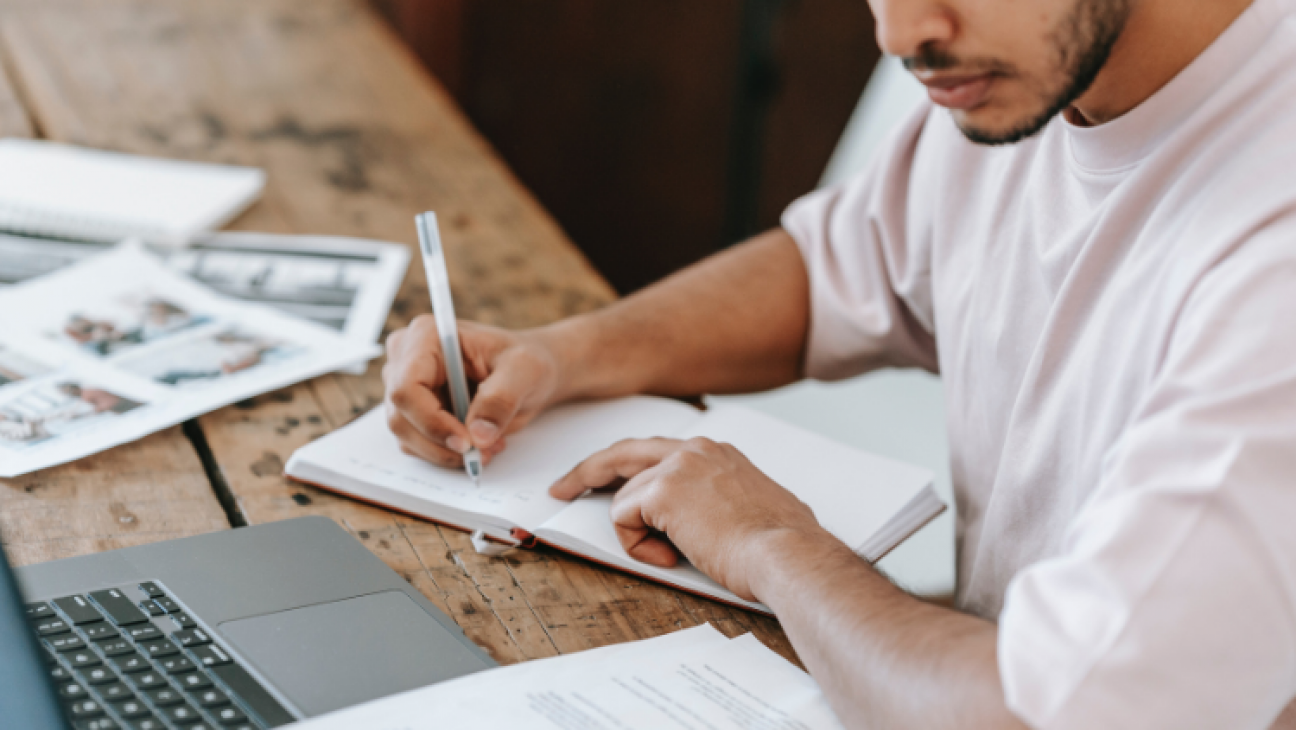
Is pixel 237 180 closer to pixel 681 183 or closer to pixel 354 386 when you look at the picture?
pixel 354 386

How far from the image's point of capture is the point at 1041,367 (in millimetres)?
872

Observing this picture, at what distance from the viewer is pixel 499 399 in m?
0.94

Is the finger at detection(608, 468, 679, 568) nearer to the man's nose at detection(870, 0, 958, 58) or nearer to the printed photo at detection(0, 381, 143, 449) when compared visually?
the man's nose at detection(870, 0, 958, 58)

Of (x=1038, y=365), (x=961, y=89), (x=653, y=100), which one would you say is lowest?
(x=653, y=100)

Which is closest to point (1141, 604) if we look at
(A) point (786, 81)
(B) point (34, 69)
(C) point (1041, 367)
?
(C) point (1041, 367)

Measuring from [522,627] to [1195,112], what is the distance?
1.72 feet

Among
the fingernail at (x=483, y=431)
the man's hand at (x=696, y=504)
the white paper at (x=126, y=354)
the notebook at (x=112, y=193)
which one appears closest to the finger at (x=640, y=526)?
the man's hand at (x=696, y=504)

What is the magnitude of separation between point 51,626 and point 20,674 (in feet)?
0.64

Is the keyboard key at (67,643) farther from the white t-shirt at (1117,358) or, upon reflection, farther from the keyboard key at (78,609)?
the white t-shirt at (1117,358)

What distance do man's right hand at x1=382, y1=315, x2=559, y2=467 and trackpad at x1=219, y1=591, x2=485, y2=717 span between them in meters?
0.17

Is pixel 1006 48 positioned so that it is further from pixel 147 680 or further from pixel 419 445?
pixel 147 680

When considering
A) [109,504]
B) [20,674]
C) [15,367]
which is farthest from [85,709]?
[15,367]

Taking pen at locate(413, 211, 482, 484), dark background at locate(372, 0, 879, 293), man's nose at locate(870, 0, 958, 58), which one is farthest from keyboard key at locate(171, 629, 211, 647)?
dark background at locate(372, 0, 879, 293)

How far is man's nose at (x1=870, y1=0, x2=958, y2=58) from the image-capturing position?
2.42 feet
